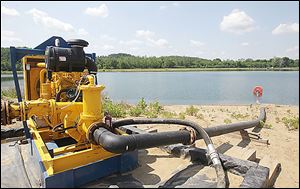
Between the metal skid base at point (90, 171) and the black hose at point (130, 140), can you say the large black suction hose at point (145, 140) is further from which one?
the metal skid base at point (90, 171)

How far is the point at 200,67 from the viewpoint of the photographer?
61062 mm

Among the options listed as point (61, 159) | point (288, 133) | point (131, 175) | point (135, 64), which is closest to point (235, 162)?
point (131, 175)

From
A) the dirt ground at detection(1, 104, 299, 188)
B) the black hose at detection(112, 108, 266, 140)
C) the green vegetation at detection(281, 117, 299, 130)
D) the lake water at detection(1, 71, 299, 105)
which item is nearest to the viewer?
the dirt ground at detection(1, 104, 299, 188)

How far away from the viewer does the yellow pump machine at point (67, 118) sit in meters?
2.87

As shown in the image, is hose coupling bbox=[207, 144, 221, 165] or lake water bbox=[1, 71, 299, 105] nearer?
hose coupling bbox=[207, 144, 221, 165]

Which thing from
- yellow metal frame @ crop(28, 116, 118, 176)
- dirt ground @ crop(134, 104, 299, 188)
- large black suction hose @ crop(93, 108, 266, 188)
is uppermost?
large black suction hose @ crop(93, 108, 266, 188)

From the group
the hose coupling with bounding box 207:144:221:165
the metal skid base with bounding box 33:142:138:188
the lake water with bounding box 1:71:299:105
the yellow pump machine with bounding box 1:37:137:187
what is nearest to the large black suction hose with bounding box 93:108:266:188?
the hose coupling with bounding box 207:144:221:165

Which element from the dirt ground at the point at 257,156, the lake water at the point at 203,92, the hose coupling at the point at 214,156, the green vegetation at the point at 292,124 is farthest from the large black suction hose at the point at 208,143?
the lake water at the point at 203,92

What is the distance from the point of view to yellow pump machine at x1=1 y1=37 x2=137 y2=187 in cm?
287

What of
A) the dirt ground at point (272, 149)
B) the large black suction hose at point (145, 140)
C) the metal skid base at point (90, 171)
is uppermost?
the large black suction hose at point (145, 140)

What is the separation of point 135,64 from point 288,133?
53.3m

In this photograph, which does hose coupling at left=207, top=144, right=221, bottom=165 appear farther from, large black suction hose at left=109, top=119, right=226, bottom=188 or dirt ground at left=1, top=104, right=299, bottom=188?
dirt ground at left=1, top=104, right=299, bottom=188

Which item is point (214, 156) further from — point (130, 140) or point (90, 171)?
point (90, 171)

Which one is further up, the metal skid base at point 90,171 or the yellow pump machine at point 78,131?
the yellow pump machine at point 78,131
